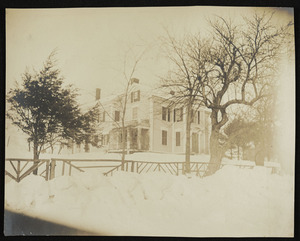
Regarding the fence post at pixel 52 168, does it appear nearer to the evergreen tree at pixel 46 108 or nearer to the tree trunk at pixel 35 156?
the tree trunk at pixel 35 156

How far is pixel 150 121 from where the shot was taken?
2920 millimetres

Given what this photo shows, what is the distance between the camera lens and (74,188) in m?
2.86

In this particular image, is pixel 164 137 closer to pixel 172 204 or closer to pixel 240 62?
pixel 172 204

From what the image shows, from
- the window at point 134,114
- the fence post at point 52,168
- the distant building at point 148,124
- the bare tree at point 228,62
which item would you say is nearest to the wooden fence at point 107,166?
the fence post at point 52,168

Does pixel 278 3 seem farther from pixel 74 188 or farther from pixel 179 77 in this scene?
pixel 74 188

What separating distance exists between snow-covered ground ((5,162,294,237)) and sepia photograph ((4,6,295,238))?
1 cm

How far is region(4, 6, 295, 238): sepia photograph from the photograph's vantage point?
285 cm

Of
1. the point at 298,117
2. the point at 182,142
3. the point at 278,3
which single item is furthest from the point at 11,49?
the point at 298,117

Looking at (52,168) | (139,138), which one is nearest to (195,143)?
(139,138)

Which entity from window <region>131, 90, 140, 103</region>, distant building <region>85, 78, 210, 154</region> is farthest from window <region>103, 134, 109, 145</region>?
window <region>131, 90, 140, 103</region>

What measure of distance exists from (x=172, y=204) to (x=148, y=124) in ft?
2.85

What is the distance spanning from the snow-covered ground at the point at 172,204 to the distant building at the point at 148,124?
31cm

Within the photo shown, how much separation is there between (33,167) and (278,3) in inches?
125

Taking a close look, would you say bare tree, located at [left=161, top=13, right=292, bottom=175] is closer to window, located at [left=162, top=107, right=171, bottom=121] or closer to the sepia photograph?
the sepia photograph
